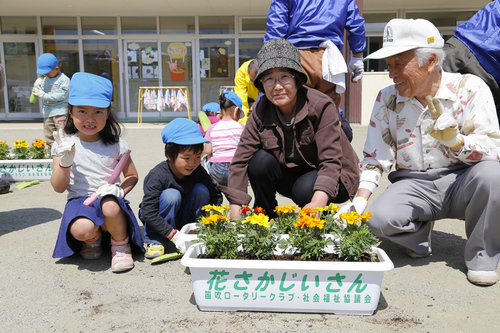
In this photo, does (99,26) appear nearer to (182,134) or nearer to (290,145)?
(182,134)

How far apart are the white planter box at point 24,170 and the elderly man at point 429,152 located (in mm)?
4119

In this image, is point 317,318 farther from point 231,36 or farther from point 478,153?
point 231,36

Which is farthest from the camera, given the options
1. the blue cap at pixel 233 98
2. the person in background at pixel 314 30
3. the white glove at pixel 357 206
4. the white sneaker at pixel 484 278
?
the blue cap at pixel 233 98

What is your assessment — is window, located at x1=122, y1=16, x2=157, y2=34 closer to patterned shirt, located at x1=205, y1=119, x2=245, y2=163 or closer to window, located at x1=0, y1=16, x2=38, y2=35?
window, located at x1=0, y1=16, x2=38, y2=35

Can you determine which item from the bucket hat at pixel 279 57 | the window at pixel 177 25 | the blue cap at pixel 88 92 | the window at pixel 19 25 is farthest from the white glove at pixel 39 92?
the window at pixel 19 25

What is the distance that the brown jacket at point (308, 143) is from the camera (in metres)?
2.59

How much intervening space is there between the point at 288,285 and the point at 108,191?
129 centimetres

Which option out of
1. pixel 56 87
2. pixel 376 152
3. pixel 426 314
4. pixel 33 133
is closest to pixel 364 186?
pixel 376 152

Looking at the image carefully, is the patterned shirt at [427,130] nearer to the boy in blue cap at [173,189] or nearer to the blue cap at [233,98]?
the boy in blue cap at [173,189]

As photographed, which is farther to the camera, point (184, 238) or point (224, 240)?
point (184, 238)

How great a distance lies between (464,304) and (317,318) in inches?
29.8

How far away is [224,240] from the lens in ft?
7.02

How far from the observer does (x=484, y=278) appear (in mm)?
2357

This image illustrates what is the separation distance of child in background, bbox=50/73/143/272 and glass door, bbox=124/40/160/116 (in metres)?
11.8
